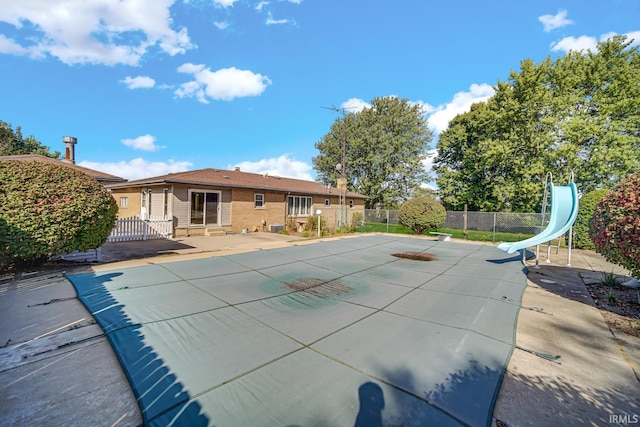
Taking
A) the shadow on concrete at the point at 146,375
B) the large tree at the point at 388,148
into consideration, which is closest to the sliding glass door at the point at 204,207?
the shadow on concrete at the point at 146,375

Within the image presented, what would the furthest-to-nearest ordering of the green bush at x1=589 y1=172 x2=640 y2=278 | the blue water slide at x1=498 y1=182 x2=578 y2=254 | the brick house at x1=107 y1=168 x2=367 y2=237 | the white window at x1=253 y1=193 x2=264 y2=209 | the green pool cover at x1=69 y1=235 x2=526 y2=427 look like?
the white window at x1=253 y1=193 x2=264 y2=209, the brick house at x1=107 y1=168 x2=367 y2=237, the blue water slide at x1=498 y1=182 x2=578 y2=254, the green bush at x1=589 y1=172 x2=640 y2=278, the green pool cover at x1=69 y1=235 x2=526 y2=427

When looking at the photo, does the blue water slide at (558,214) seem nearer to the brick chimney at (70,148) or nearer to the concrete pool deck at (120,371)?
the concrete pool deck at (120,371)

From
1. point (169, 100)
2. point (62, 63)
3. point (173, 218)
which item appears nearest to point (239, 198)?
point (173, 218)

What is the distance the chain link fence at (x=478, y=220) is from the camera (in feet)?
49.8

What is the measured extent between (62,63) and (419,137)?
1141 inches

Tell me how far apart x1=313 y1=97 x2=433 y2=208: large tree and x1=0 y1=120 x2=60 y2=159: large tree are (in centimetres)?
3270

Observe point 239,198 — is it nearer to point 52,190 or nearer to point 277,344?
point 52,190

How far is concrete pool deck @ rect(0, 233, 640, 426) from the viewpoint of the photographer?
2.11m

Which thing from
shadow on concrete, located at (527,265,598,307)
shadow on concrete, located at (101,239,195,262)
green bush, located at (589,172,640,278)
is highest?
green bush, located at (589,172,640,278)

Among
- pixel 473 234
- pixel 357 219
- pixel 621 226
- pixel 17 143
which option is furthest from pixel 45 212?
pixel 17 143

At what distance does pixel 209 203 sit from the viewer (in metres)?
14.0

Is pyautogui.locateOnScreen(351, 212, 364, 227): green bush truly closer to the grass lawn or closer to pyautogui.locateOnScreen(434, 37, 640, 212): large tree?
the grass lawn

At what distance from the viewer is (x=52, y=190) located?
5.85 meters

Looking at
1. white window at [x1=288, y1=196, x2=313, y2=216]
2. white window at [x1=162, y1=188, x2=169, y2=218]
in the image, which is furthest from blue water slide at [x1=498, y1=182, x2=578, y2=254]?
white window at [x1=162, y1=188, x2=169, y2=218]
